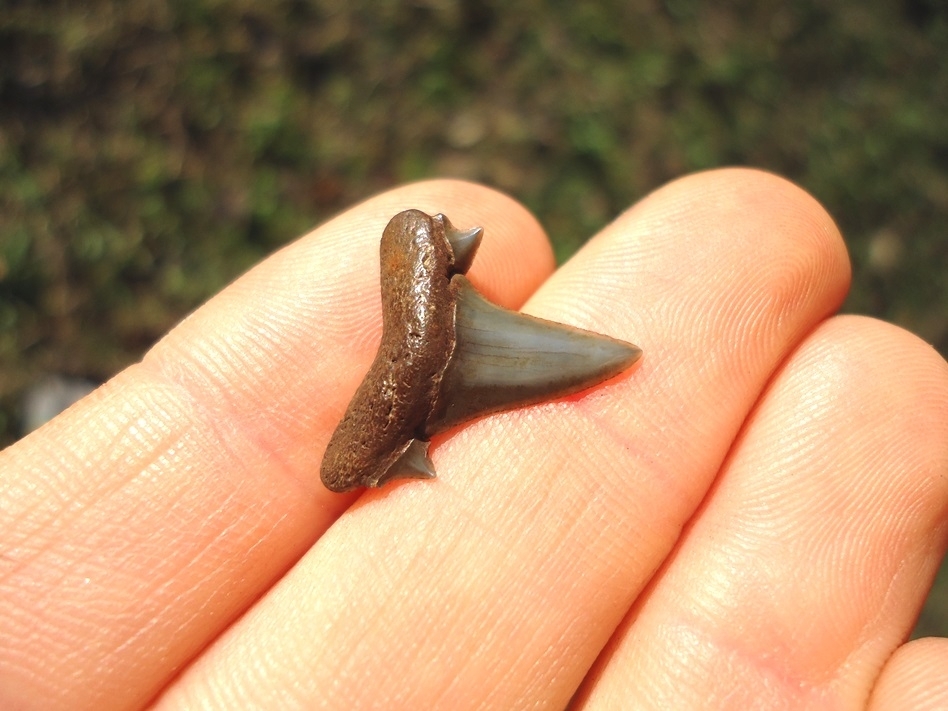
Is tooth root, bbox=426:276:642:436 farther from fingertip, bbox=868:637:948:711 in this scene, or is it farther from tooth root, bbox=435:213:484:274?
fingertip, bbox=868:637:948:711

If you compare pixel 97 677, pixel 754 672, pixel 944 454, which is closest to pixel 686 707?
pixel 754 672

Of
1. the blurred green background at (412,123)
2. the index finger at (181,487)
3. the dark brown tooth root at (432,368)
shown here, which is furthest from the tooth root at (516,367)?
the blurred green background at (412,123)

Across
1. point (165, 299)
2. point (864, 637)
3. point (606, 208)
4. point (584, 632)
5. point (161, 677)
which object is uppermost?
point (165, 299)

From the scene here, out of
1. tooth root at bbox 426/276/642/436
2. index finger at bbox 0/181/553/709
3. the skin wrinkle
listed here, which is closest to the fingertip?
the skin wrinkle

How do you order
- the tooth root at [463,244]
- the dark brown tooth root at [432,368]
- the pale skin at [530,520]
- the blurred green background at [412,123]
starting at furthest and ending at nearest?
the blurred green background at [412,123], the tooth root at [463,244], the dark brown tooth root at [432,368], the pale skin at [530,520]

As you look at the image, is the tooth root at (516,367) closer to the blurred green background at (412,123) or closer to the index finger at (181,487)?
the index finger at (181,487)

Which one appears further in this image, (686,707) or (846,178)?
(846,178)

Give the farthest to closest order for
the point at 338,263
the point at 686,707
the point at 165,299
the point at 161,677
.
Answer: the point at 165,299, the point at 338,263, the point at 161,677, the point at 686,707

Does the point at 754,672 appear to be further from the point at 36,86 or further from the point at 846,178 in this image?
the point at 36,86
